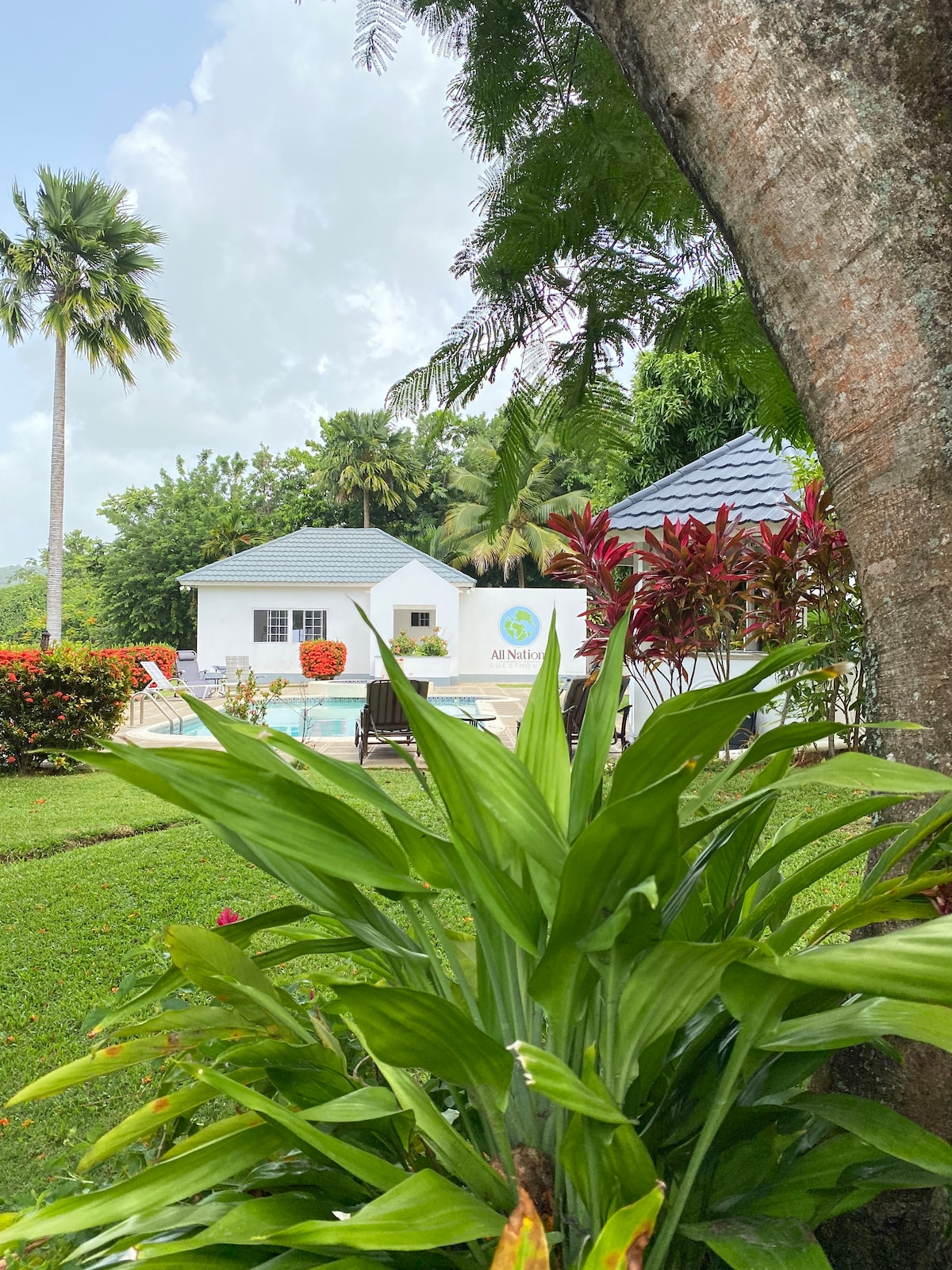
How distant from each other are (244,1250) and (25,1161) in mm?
1710

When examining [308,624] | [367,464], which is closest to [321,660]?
[308,624]

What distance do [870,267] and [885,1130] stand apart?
1048 millimetres

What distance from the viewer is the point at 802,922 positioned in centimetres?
97

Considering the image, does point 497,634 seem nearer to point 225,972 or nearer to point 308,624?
point 308,624

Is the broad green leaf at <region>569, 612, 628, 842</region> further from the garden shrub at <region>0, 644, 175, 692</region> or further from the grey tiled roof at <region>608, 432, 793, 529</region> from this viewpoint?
the garden shrub at <region>0, 644, 175, 692</region>

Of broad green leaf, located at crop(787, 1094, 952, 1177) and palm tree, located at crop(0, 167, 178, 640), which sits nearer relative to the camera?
broad green leaf, located at crop(787, 1094, 952, 1177)

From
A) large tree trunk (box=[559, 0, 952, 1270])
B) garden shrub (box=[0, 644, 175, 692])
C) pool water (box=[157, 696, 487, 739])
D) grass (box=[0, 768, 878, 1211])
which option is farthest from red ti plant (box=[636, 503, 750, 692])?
pool water (box=[157, 696, 487, 739])

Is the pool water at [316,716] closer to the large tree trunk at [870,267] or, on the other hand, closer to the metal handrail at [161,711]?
the metal handrail at [161,711]

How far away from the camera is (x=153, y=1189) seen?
0.82 metres

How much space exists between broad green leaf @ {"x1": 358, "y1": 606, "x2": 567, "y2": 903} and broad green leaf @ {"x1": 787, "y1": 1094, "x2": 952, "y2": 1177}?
378mm

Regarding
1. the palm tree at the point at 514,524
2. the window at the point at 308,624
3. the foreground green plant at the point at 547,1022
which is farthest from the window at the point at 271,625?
the foreground green plant at the point at 547,1022

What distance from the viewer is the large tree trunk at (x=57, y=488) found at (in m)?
17.1

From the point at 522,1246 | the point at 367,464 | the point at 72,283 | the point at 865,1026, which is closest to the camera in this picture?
the point at 522,1246

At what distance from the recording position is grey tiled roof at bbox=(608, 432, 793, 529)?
827 centimetres
